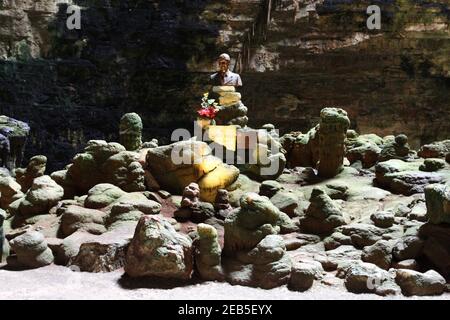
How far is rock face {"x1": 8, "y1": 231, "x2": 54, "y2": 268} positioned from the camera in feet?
23.5

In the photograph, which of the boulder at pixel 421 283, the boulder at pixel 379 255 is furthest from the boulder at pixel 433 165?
the boulder at pixel 421 283

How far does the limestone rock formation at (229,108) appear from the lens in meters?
11.7

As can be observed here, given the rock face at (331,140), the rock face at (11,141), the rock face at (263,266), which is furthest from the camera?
the rock face at (11,141)

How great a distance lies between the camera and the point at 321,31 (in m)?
21.9

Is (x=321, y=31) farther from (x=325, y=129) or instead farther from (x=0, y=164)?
(x=0, y=164)

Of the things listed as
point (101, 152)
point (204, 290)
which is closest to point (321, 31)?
point (101, 152)

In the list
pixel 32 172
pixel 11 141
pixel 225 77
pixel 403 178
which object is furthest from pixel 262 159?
pixel 11 141

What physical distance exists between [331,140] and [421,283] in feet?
19.8

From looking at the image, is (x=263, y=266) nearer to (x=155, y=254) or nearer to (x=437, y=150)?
(x=155, y=254)

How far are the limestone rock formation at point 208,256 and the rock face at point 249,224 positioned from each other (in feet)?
1.56

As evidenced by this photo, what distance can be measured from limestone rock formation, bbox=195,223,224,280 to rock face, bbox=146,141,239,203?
3.00 m

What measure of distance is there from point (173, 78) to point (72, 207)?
1421 centimetres

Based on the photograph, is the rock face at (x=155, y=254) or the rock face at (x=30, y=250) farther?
the rock face at (x=30, y=250)

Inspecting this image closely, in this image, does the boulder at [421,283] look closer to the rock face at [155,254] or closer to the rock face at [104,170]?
the rock face at [155,254]
